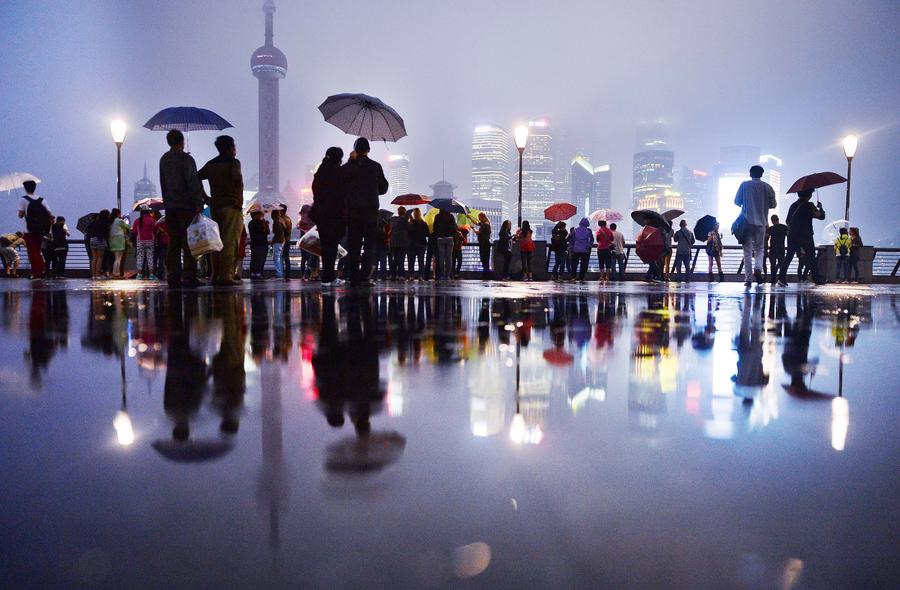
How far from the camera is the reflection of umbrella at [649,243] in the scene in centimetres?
1803

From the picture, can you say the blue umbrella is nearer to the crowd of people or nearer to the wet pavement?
the crowd of people

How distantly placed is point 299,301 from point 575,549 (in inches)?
271

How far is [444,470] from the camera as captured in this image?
153 cm

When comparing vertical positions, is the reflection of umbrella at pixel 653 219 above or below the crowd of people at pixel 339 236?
above

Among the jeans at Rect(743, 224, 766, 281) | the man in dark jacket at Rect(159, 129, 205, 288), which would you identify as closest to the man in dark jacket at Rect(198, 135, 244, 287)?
the man in dark jacket at Rect(159, 129, 205, 288)

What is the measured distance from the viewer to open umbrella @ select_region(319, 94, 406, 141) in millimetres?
15078

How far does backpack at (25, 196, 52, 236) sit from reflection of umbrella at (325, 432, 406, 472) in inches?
621

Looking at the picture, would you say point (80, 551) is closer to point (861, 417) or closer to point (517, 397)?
point (517, 397)

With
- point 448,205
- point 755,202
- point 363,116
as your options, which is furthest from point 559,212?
point 755,202

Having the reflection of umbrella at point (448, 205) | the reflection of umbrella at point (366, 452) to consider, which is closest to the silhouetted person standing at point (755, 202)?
the reflection of umbrella at point (448, 205)

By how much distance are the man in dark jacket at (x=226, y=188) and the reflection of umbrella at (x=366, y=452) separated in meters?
8.02

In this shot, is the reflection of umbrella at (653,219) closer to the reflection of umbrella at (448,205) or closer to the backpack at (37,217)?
the reflection of umbrella at (448,205)

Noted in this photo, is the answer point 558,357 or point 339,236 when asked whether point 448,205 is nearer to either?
point 339,236

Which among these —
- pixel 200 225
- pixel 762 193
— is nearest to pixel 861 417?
pixel 200 225
